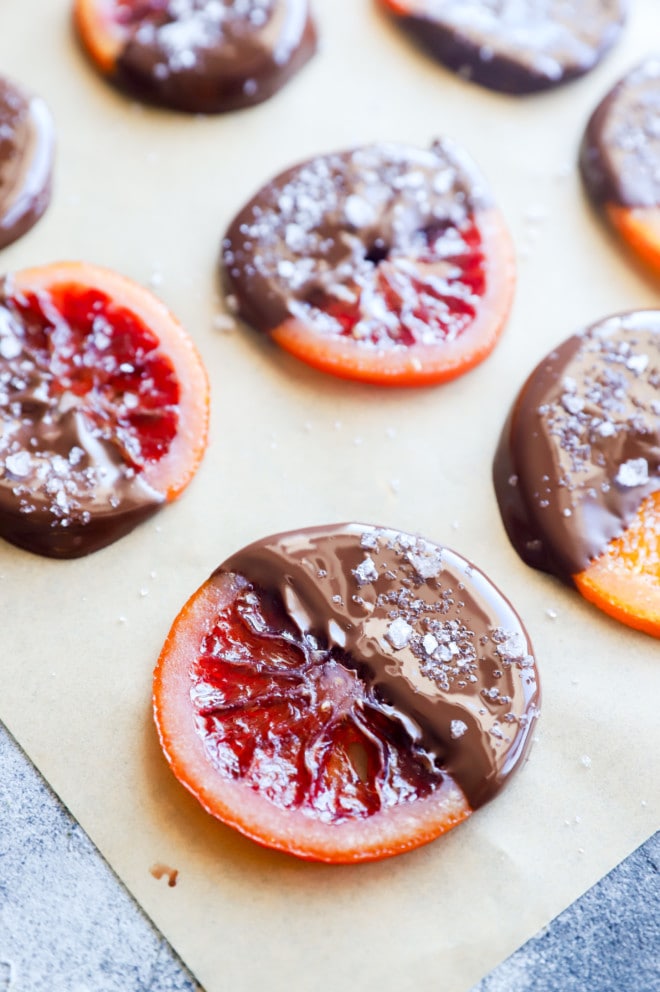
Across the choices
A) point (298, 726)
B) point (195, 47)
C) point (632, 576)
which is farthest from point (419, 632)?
point (195, 47)

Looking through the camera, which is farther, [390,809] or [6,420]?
[6,420]

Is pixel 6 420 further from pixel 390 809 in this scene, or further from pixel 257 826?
pixel 390 809

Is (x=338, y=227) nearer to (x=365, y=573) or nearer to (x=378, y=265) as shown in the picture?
(x=378, y=265)

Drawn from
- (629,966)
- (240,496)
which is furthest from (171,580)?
(629,966)

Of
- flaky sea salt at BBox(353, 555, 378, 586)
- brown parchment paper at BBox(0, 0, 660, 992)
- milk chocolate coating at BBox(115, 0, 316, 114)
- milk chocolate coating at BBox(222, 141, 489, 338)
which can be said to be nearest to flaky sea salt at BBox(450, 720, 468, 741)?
brown parchment paper at BBox(0, 0, 660, 992)

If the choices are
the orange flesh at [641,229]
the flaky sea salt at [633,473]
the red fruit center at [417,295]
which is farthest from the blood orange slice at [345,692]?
the orange flesh at [641,229]
